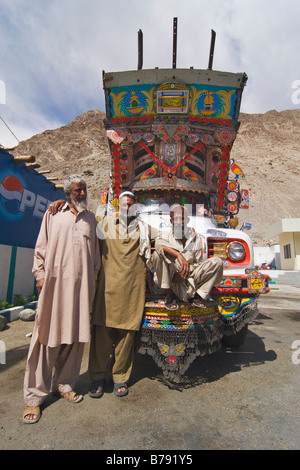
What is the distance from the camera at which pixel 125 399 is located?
7.39 feet

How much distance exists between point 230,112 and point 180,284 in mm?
3823

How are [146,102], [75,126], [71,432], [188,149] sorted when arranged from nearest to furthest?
[71,432] → [146,102] → [188,149] → [75,126]

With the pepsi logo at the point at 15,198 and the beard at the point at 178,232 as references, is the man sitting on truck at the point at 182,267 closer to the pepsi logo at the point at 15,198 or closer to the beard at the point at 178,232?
the beard at the point at 178,232

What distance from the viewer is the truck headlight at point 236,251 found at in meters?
2.96

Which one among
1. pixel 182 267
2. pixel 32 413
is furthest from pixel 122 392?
pixel 182 267

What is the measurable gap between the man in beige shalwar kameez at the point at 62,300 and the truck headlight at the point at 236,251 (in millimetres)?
1489

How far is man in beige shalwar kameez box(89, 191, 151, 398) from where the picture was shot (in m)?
2.38

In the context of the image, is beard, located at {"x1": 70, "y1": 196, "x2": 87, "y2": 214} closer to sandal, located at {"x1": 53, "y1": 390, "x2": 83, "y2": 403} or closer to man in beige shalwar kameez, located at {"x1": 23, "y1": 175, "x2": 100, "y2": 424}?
man in beige shalwar kameez, located at {"x1": 23, "y1": 175, "x2": 100, "y2": 424}

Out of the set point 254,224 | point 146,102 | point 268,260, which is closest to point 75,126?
point 254,224

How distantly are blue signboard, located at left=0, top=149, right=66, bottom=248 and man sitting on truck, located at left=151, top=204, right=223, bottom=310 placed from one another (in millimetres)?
4372

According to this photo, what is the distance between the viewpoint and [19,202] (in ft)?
19.8

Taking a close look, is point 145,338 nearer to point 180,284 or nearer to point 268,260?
point 180,284

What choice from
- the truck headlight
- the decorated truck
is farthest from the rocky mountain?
the truck headlight

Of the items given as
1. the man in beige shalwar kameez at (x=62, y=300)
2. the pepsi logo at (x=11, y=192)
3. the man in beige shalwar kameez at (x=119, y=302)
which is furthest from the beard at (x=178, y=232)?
the pepsi logo at (x=11, y=192)
